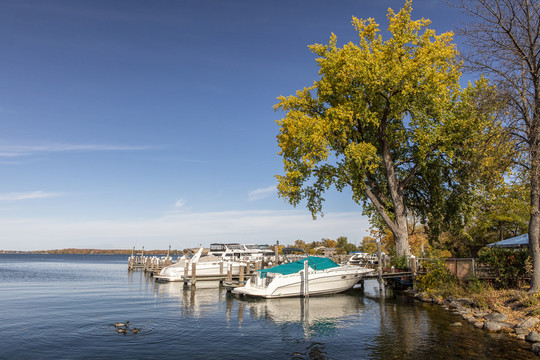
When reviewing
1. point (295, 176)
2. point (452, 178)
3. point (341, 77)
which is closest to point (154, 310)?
point (295, 176)

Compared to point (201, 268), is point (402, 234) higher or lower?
higher

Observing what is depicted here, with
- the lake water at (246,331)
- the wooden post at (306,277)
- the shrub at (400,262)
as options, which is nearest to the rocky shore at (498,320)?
the lake water at (246,331)

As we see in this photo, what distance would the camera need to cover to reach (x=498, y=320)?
1412 centimetres

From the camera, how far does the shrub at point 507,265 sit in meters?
17.8

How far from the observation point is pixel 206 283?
3403 cm

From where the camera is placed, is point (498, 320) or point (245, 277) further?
point (245, 277)

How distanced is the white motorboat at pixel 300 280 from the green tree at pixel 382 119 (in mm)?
4095

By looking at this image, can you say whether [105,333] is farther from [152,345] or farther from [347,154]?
[347,154]

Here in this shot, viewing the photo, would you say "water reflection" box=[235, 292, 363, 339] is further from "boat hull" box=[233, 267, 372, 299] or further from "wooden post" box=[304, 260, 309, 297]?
"wooden post" box=[304, 260, 309, 297]

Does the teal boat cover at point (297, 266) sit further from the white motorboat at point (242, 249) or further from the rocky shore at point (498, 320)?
the white motorboat at point (242, 249)

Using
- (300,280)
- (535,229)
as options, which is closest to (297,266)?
(300,280)

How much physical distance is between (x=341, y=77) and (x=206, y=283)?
21.6 metres

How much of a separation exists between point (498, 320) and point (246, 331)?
9.65m

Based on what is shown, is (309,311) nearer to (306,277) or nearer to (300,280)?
(306,277)
